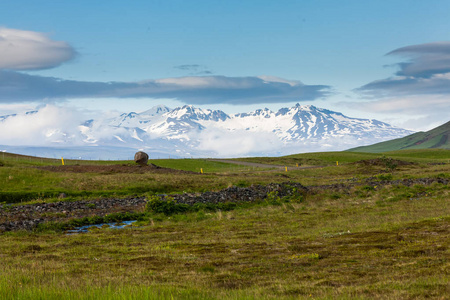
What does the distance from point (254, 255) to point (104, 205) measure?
85.5 feet

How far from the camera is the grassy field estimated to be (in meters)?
11.9

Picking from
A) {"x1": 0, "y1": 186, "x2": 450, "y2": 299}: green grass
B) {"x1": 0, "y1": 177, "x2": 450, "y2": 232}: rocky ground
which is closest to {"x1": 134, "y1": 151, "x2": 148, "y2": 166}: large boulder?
{"x1": 0, "y1": 177, "x2": 450, "y2": 232}: rocky ground

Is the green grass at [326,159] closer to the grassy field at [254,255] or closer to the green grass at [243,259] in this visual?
the grassy field at [254,255]

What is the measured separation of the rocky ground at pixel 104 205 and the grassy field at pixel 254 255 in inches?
102

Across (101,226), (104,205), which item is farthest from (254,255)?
(104,205)

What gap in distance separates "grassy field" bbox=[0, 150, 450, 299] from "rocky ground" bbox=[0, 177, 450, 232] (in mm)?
2597

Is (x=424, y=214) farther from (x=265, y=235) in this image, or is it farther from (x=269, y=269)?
(x=269, y=269)

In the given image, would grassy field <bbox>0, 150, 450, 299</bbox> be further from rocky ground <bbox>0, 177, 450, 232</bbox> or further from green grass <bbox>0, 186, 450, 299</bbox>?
rocky ground <bbox>0, 177, 450, 232</bbox>

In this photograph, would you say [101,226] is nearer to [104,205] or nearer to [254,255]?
[104,205]

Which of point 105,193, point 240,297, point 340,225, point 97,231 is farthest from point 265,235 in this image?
point 105,193

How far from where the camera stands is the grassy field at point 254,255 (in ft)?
39.2

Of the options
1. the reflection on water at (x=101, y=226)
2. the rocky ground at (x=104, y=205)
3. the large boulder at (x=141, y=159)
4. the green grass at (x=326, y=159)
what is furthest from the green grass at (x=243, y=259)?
the green grass at (x=326, y=159)

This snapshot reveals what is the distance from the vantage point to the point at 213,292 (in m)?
12.0

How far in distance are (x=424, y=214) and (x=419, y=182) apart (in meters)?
23.0
